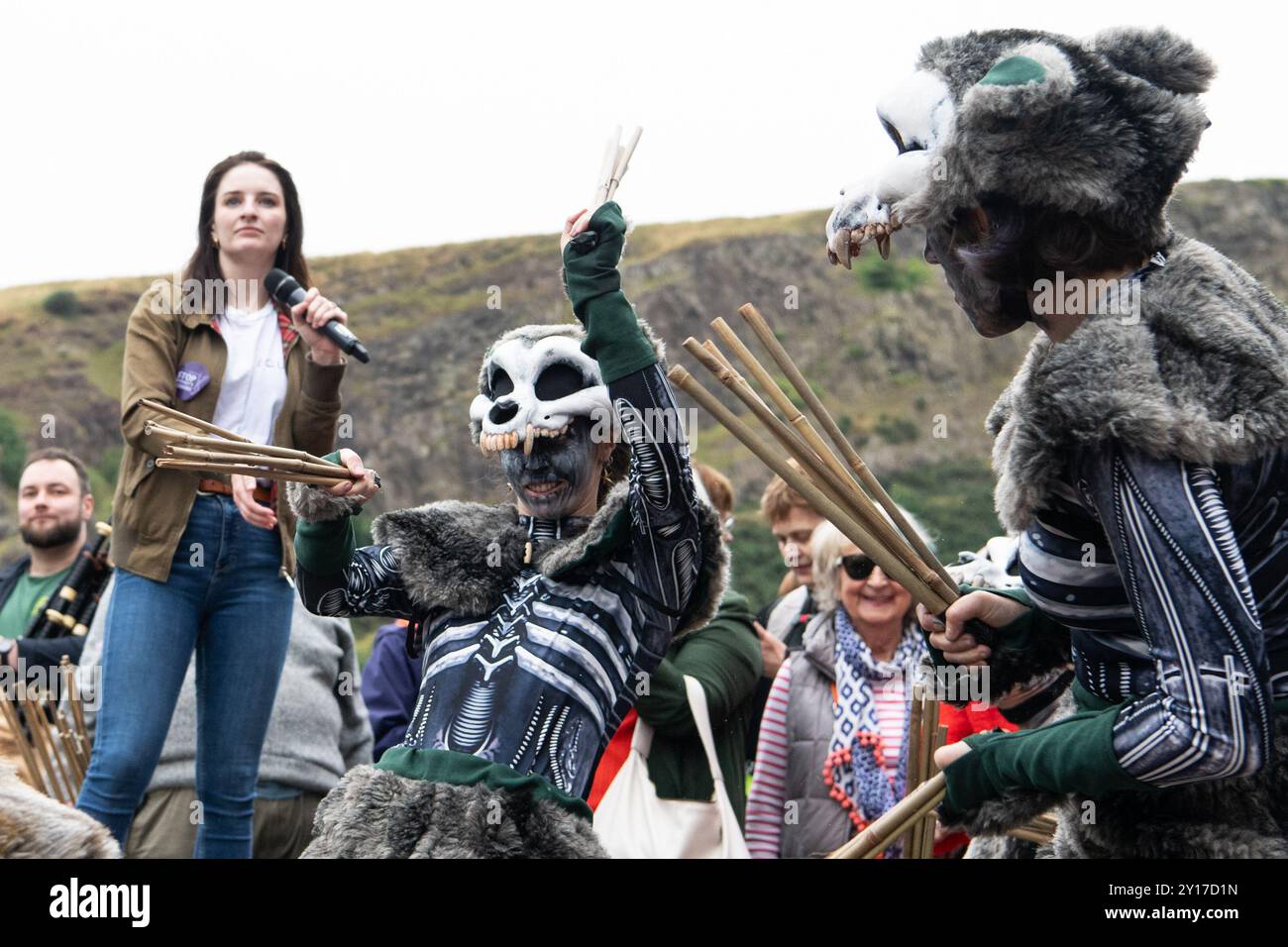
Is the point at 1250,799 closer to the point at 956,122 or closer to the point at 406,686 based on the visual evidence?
the point at 956,122

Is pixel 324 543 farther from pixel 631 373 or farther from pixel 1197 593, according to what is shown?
pixel 1197 593

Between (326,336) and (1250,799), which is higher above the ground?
(326,336)

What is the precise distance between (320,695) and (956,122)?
401 cm

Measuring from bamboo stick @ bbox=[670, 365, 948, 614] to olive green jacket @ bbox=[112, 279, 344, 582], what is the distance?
5.44ft

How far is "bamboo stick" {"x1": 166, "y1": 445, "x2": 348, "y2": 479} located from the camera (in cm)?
357

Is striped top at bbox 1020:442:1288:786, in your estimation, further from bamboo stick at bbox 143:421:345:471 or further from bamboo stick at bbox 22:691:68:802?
bamboo stick at bbox 22:691:68:802

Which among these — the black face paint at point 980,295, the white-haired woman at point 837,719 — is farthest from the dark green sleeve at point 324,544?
the white-haired woman at point 837,719

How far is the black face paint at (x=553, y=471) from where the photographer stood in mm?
3764

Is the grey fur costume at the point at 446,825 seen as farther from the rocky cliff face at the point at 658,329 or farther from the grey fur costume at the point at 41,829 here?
the rocky cliff face at the point at 658,329

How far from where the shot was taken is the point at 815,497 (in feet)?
10.1

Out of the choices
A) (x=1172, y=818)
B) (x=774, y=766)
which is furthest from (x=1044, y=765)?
(x=774, y=766)

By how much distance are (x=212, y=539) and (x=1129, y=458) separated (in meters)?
2.77

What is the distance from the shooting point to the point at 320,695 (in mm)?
6008
